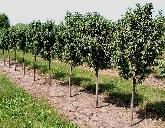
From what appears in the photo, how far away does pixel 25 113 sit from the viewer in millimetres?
38281

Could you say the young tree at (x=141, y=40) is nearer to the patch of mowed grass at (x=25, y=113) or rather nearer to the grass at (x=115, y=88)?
the grass at (x=115, y=88)

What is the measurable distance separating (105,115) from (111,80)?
56.5 ft

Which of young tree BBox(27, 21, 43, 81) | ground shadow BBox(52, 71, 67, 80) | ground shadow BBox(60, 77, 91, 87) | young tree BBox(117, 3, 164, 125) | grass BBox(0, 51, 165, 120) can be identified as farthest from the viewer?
ground shadow BBox(52, 71, 67, 80)

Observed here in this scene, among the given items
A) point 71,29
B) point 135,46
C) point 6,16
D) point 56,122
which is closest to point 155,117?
point 135,46

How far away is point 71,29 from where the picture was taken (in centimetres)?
4838

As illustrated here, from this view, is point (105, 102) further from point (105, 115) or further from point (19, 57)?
point (19, 57)

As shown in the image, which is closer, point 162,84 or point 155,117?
point 155,117

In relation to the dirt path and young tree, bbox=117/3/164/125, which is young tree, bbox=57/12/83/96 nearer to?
the dirt path

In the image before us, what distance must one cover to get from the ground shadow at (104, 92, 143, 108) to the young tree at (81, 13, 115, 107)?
4917mm

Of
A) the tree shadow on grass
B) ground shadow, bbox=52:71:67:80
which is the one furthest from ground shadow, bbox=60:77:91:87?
the tree shadow on grass

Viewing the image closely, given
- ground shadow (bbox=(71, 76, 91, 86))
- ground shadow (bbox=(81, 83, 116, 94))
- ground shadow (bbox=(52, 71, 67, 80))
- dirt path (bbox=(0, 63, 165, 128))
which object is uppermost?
ground shadow (bbox=(52, 71, 67, 80))

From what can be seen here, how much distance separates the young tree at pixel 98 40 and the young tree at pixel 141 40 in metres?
5.21

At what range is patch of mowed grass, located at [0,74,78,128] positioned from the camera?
1364 inches

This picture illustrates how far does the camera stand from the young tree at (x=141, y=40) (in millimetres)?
36531
